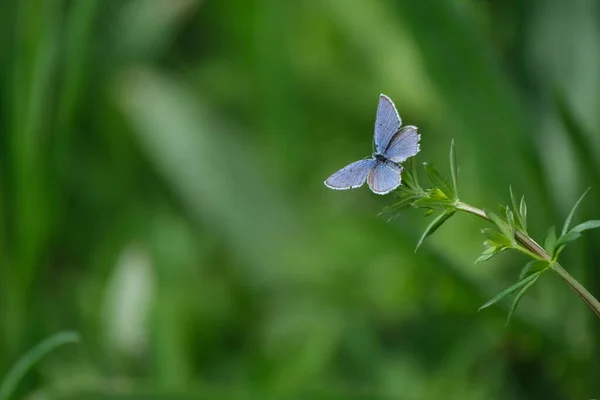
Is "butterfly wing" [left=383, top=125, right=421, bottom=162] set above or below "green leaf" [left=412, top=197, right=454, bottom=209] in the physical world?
above

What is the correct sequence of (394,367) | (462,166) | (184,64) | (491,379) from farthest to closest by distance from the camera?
(184,64), (462,166), (394,367), (491,379)

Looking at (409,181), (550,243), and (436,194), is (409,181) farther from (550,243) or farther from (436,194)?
(550,243)

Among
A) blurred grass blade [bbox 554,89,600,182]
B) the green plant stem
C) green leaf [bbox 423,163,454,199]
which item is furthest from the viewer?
blurred grass blade [bbox 554,89,600,182]

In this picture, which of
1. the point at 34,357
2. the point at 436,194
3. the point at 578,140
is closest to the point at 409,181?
the point at 436,194

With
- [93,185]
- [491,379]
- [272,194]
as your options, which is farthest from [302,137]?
[491,379]

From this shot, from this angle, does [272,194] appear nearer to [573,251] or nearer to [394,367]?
[394,367]

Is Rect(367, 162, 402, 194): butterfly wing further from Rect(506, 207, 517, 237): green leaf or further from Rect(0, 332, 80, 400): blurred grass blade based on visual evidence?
Rect(0, 332, 80, 400): blurred grass blade

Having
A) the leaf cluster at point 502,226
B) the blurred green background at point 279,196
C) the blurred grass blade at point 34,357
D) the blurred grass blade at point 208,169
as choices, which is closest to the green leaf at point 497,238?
the leaf cluster at point 502,226

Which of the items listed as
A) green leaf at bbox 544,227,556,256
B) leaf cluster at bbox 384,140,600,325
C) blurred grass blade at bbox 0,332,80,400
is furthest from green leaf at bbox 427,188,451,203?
blurred grass blade at bbox 0,332,80,400
